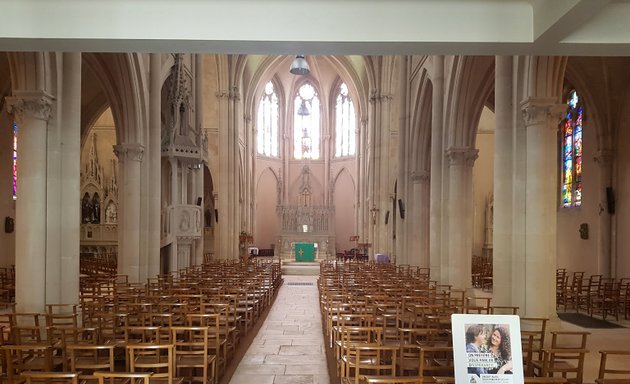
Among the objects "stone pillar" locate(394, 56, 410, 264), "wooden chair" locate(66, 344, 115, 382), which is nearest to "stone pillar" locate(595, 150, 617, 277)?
"stone pillar" locate(394, 56, 410, 264)

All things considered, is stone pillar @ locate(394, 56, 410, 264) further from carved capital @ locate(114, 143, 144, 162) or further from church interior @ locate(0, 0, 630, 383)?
carved capital @ locate(114, 143, 144, 162)

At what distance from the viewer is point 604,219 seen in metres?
20.3

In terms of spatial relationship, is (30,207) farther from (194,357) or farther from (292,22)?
(292,22)

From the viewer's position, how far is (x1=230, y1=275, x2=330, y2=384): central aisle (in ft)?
29.8

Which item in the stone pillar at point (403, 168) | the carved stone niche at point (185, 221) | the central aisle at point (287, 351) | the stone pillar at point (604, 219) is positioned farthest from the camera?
the stone pillar at point (403, 168)

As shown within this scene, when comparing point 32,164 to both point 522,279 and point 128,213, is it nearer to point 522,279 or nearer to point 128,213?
point 128,213

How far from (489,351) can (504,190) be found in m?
8.61

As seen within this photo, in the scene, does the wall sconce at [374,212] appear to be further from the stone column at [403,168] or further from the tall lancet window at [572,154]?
the tall lancet window at [572,154]

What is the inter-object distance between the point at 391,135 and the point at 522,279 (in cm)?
2515

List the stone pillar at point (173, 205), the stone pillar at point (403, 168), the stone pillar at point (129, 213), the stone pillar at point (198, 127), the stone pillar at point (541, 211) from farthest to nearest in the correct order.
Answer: the stone pillar at point (403, 168)
the stone pillar at point (198, 127)
the stone pillar at point (173, 205)
the stone pillar at point (129, 213)
the stone pillar at point (541, 211)

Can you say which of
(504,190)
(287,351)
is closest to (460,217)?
(504,190)

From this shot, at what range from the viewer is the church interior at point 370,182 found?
6.44 metres

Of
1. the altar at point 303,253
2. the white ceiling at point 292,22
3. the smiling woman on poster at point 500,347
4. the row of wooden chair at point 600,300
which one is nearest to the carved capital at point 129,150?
the white ceiling at point 292,22

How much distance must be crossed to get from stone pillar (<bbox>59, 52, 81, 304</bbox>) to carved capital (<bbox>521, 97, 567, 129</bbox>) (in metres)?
9.40
